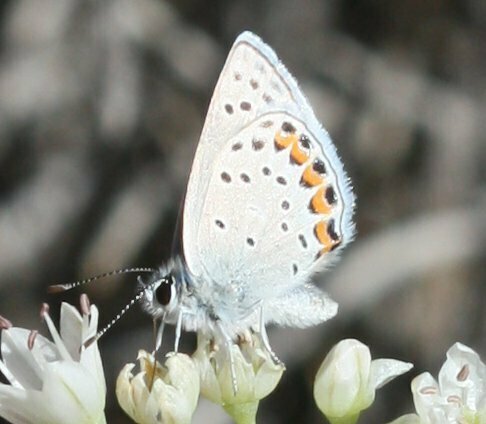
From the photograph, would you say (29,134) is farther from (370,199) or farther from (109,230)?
(370,199)

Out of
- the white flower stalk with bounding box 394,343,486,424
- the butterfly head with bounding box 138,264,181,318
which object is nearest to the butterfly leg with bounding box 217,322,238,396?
the butterfly head with bounding box 138,264,181,318

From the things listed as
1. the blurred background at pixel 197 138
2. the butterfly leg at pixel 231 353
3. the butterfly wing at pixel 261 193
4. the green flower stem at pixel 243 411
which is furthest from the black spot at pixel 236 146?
the blurred background at pixel 197 138

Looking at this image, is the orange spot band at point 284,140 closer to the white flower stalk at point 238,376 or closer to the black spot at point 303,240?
the black spot at point 303,240

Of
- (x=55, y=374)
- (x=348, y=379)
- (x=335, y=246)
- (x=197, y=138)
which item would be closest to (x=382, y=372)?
(x=348, y=379)

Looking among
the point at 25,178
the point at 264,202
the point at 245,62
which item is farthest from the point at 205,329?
the point at 25,178

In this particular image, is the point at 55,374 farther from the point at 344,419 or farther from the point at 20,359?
the point at 344,419

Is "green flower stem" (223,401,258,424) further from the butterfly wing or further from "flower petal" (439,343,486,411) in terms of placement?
"flower petal" (439,343,486,411)

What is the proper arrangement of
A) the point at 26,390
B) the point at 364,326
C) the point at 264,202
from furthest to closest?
the point at 364,326, the point at 264,202, the point at 26,390
